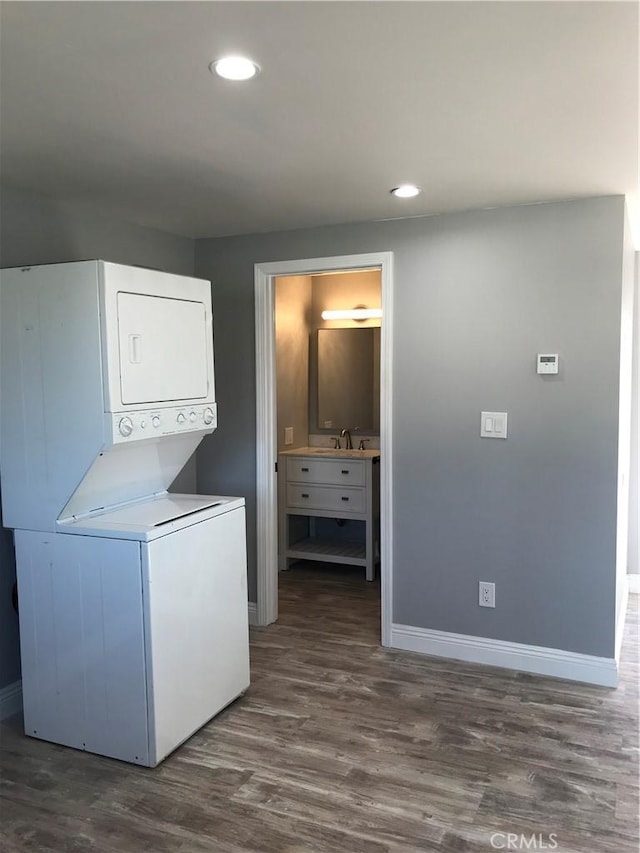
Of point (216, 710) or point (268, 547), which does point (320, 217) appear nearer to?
point (268, 547)

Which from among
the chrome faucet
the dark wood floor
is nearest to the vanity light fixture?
the chrome faucet

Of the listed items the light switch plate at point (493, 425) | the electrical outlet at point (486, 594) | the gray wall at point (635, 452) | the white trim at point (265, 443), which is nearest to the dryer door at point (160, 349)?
the white trim at point (265, 443)

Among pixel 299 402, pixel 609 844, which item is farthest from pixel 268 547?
pixel 609 844

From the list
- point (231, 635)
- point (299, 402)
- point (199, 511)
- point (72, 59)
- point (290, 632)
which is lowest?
point (290, 632)

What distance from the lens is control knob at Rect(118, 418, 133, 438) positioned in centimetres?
244

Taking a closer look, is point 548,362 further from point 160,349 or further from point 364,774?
point 364,774

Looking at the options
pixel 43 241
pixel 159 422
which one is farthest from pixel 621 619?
pixel 43 241

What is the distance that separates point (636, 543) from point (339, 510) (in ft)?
6.24

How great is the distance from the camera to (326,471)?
4.83 m

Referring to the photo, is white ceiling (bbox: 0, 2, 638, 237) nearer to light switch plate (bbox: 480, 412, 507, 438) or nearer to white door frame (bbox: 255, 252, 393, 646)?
white door frame (bbox: 255, 252, 393, 646)

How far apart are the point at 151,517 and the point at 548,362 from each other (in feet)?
6.10

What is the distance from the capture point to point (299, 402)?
17.1 ft

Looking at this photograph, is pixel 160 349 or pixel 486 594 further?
pixel 486 594

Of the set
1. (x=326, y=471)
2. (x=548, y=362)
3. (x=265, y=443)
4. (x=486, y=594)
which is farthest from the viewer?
(x=326, y=471)
